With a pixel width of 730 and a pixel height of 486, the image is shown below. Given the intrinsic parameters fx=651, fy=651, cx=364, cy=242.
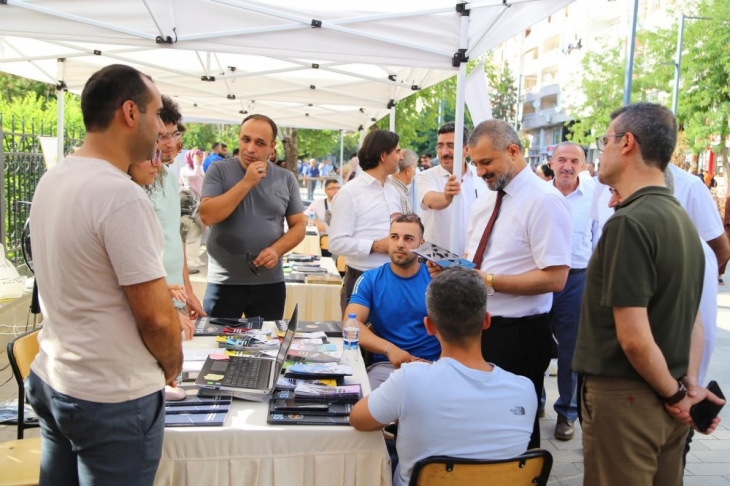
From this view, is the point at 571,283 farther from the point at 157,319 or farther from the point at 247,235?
the point at 157,319

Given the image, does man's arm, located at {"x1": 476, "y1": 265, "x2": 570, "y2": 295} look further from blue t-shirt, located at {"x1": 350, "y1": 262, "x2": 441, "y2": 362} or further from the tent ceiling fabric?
the tent ceiling fabric

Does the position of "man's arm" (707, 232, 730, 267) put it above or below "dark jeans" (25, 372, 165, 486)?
above

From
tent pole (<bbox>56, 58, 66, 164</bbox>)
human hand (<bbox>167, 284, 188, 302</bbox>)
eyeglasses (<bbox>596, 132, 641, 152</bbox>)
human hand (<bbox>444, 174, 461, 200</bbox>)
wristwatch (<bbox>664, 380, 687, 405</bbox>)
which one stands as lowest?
wristwatch (<bbox>664, 380, 687, 405</bbox>)

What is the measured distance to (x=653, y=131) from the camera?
2098 millimetres

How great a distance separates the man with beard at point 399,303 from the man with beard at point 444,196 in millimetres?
934

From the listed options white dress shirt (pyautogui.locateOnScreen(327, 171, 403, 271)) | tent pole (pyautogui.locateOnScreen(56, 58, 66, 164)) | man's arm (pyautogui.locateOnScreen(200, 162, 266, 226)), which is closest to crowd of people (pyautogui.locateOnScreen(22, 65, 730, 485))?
man's arm (pyautogui.locateOnScreen(200, 162, 266, 226))

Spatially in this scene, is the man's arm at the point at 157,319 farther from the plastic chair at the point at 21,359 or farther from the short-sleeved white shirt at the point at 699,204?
the short-sleeved white shirt at the point at 699,204

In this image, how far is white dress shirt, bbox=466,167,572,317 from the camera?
9.91ft

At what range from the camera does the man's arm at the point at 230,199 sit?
3.75m

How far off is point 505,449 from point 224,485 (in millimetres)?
954

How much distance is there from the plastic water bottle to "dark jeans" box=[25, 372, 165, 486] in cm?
130

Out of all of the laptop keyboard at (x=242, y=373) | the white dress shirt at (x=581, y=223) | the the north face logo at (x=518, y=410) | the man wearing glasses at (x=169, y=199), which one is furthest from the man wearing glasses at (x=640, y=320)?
the white dress shirt at (x=581, y=223)

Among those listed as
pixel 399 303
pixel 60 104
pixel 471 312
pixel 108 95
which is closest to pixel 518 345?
pixel 399 303

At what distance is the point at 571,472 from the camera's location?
3.76 metres
